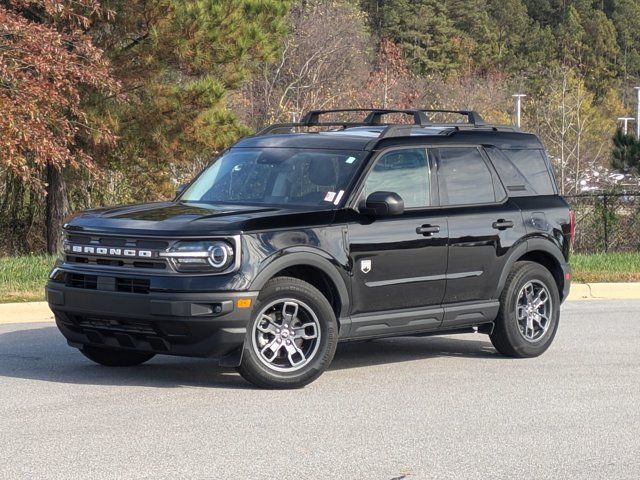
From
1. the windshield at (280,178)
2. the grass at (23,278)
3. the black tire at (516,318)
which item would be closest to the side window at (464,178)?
the black tire at (516,318)

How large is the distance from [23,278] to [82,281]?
6.52m

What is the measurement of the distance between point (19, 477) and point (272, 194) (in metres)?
4.03

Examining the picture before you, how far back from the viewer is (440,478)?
6.86m

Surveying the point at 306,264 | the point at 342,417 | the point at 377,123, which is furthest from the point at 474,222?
the point at 342,417

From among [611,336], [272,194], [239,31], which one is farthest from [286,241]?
[239,31]

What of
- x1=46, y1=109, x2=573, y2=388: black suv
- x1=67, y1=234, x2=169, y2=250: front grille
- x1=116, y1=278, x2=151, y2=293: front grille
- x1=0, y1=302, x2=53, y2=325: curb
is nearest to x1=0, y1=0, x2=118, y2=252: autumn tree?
x1=0, y1=302, x2=53, y2=325: curb

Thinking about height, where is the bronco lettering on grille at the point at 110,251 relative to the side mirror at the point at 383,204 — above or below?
below

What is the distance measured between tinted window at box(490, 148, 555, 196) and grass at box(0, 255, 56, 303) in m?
5.60

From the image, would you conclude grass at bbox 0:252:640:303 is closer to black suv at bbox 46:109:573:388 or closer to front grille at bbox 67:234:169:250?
black suv at bbox 46:109:573:388

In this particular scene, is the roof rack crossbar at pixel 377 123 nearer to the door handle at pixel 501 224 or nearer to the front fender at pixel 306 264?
the door handle at pixel 501 224

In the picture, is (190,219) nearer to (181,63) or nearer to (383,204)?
(383,204)

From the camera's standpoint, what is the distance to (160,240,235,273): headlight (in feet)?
30.2

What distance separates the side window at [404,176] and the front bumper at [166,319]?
1.63m

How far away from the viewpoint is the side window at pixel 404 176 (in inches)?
405
